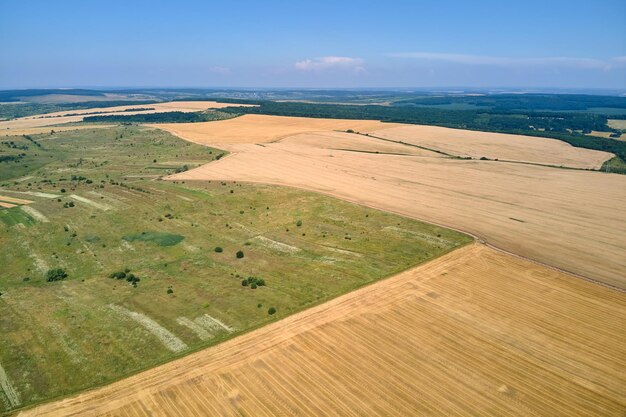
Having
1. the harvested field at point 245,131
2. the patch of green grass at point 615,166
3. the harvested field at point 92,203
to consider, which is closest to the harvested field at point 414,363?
the harvested field at point 92,203

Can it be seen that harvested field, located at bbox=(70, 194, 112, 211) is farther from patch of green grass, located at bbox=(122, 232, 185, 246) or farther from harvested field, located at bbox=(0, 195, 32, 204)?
patch of green grass, located at bbox=(122, 232, 185, 246)

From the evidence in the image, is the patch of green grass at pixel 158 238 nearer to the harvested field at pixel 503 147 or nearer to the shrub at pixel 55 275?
the shrub at pixel 55 275

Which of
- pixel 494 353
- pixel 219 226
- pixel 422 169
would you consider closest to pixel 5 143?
pixel 219 226

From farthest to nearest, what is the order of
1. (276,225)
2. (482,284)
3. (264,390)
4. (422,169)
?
1. (422,169)
2. (276,225)
3. (482,284)
4. (264,390)

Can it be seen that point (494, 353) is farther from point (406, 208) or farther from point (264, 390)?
point (406, 208)

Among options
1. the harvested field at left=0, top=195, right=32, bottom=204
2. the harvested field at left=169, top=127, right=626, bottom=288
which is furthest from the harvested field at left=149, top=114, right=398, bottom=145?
the harvested field at left=0, top=195, right=32, bottom=204
